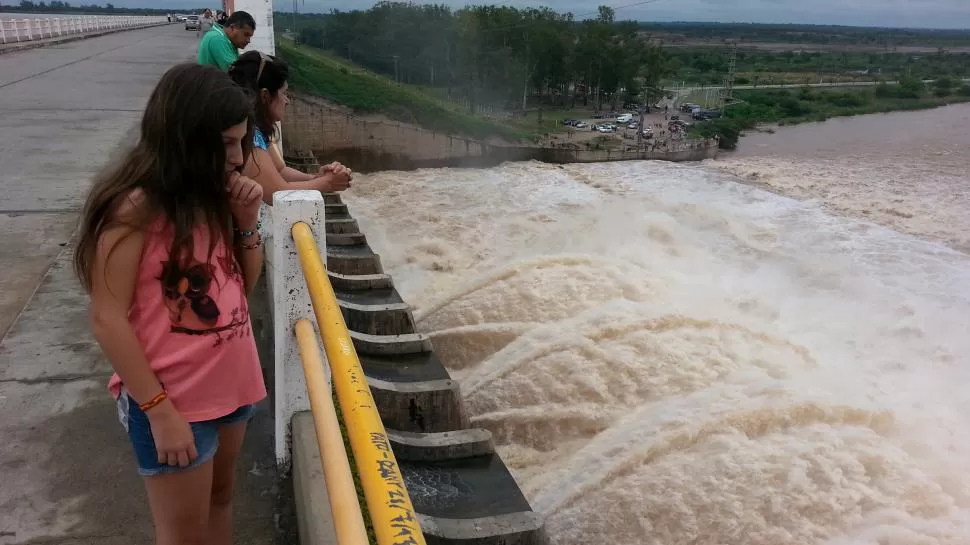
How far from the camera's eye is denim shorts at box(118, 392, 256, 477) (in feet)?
5.99

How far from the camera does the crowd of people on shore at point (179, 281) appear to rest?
171 cm

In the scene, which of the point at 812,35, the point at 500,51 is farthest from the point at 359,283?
the point at 812,35

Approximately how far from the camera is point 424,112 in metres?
23.1

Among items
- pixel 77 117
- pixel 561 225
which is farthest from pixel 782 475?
pixel 77 117

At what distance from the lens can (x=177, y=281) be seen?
5.90ft

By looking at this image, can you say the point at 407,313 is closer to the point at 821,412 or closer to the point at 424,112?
the point at 821,412

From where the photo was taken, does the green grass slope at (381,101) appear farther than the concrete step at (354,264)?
Yes

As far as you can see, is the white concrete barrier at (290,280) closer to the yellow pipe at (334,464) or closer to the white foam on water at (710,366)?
the yellow pipe at (334,464)

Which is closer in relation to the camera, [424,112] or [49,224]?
[49,224]

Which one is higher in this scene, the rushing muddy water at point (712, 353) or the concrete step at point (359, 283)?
the concrete step at point (359, 283)

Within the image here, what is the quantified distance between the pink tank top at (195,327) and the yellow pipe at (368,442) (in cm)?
25

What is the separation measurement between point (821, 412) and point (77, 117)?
11330mm

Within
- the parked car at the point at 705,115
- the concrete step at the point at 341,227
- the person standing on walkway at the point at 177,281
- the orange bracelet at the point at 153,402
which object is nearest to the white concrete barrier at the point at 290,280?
the person standing on walkway at the point at 177,281

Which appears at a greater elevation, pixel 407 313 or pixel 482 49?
pixel 482 49
